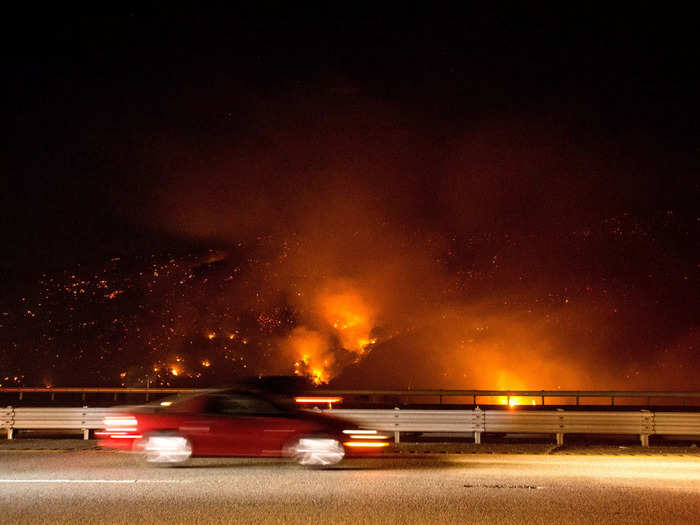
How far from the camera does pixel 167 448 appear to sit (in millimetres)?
12008

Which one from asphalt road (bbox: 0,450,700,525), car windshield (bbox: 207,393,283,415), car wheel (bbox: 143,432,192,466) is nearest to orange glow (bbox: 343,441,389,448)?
asphalt road (bbox: 0,450,700,525)

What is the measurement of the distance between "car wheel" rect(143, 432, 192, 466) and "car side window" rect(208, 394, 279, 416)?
68 cm

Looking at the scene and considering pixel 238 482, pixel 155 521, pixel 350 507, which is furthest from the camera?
pixel 238 482

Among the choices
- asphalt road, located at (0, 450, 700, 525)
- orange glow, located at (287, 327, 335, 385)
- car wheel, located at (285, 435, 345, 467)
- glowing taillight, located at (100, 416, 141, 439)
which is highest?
orange glow, located at (287, 327, 335, 385)

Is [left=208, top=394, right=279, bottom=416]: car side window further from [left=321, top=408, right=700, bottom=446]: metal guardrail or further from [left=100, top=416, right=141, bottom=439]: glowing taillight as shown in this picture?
[left=321, top=408, right=700, bottom=446]: metal guardrail

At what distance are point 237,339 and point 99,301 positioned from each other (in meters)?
24.4

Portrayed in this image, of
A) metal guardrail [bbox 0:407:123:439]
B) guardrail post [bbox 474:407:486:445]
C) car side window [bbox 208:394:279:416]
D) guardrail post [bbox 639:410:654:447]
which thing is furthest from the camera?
metal guardrail [bbox 0:407:123:439]

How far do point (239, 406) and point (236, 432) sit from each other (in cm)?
44

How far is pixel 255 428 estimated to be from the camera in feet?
39.4

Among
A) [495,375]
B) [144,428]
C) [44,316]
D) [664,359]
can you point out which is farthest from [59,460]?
[44,316]

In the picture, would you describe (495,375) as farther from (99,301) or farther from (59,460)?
(99,301)

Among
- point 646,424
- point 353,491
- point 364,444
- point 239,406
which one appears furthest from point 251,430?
point 646,424

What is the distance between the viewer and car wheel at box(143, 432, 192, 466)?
12.0 metres

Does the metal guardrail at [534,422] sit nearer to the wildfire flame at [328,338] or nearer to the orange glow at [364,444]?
the orange glow at [364,444]
